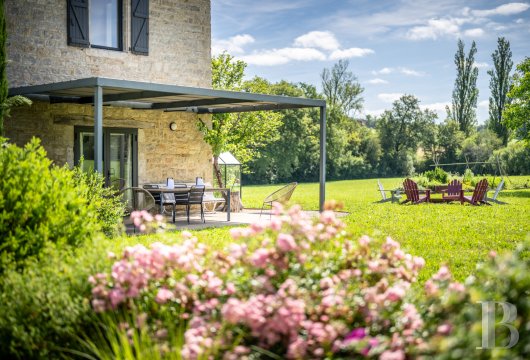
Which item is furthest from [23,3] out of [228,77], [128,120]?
[228,77]

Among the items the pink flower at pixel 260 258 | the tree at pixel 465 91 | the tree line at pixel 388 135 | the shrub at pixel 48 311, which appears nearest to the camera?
the pink flower at pixel 260 258

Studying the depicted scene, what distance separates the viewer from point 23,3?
44.0 feet

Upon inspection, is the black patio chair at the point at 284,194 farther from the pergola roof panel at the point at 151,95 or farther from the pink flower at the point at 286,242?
the pink flower at the point at 286,242

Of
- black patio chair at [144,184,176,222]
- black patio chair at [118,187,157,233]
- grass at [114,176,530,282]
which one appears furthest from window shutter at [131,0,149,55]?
grass at [114,176,530,282]

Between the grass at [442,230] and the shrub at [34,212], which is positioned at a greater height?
the shrub at [34,212]

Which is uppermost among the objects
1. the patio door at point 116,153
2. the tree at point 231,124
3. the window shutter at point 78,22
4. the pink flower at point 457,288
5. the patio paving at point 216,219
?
the window shutter at point 78,22

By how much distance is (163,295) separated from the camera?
4160mm

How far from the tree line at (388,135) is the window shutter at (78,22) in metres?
26.1

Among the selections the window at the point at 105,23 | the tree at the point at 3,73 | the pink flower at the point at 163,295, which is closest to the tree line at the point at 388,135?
the window at the point at 105,23

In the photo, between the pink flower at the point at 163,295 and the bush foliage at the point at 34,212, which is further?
the bush foliage at the point at 34,212

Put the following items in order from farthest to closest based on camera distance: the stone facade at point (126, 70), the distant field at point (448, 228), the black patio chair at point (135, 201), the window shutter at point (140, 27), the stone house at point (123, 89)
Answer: the black patio chair at point (135, 201) → the window shutter at point (140, 27) → the stone facade at point (126, 70) → the stone house at point (123, 89) → the distant field at point (448, 228)

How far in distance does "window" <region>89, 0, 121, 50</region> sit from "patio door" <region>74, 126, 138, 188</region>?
192 cm

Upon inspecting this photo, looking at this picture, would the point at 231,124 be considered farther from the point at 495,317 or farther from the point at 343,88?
the point at 343,88

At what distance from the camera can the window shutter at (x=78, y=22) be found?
14.0 metres
